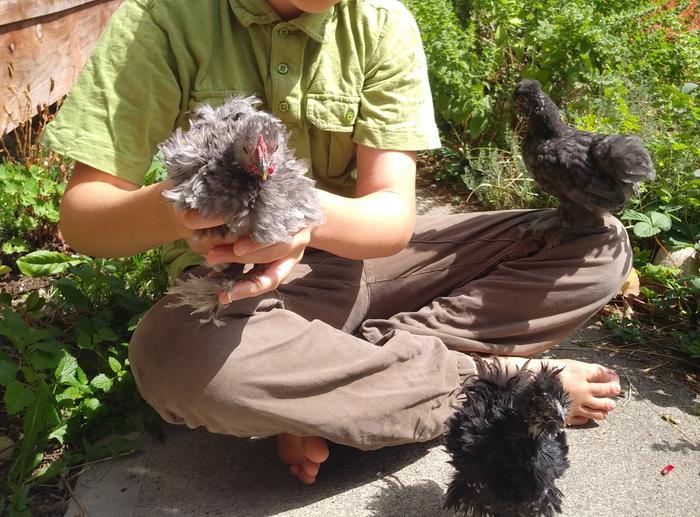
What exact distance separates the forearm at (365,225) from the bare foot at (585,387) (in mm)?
688

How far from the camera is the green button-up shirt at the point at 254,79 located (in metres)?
1.97

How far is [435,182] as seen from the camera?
4531 mm

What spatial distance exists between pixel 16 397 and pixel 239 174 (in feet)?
3.81

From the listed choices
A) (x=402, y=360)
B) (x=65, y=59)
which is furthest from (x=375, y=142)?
(x=65, y=59)

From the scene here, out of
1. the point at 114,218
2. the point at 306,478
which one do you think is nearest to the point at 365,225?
the point at 114,218

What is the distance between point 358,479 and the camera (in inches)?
88.6

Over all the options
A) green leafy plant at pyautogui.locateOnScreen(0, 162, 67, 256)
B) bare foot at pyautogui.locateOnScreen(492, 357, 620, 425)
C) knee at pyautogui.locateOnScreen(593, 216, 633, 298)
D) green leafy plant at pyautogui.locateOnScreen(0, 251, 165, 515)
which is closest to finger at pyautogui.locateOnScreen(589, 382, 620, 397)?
bare foot at pyautogui.locateOnScreen(492, 357, 620, 425)

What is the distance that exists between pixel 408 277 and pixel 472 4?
3.06 metres

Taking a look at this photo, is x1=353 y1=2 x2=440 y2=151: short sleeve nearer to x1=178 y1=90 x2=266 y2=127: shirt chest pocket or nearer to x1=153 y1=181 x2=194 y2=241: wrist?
x1=178 y1=90 x2=266 y2=127: shirt chest pocket

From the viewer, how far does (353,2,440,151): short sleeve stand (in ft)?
7.23

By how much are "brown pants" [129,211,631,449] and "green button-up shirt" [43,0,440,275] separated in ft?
1.19

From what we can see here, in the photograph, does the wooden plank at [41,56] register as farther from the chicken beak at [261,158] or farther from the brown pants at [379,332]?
the chicken beak at [261,158]

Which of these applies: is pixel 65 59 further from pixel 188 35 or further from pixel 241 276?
pixel 241 276

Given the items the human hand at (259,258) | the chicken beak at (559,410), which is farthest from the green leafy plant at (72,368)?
the chicken beak at (559,410)
